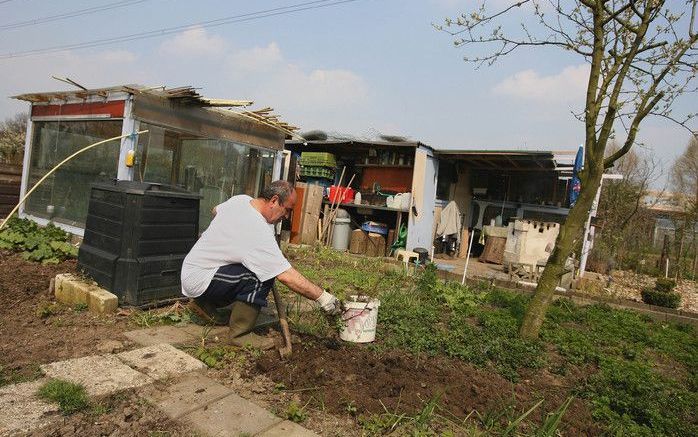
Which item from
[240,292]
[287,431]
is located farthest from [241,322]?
[287,431]

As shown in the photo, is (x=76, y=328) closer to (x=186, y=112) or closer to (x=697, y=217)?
(x=186, y=112)

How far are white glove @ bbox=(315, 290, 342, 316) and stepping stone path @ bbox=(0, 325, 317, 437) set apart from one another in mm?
982

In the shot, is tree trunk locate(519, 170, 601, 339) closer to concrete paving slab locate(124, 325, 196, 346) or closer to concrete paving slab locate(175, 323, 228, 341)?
concrete paving slab locate(175, 323, 228, 341)

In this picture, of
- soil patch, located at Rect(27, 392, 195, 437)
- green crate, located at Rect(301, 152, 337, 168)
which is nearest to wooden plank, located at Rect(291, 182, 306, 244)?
green crate, located at Rect(301, 152, 337, 168)

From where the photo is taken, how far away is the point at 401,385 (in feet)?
10.1

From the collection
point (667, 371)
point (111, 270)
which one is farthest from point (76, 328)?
point (667, 371)

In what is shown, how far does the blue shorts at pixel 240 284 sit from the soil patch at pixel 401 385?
49 centimetres

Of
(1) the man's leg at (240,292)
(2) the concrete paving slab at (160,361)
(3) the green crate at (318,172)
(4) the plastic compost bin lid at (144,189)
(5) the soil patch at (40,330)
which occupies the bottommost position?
A: (5) the soil patch at (40,330)

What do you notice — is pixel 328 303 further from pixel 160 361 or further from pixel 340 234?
pixel 340 234

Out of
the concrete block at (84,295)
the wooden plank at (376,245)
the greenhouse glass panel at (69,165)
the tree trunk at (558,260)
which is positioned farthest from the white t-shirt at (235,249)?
the wooden plank at (376,245)

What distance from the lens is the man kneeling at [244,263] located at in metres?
3.35

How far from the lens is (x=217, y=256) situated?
3.53m

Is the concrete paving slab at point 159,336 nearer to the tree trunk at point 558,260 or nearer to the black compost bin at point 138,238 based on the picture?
the black compost bin at point 138,238

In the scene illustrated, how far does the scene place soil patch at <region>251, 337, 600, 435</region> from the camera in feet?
9.30
